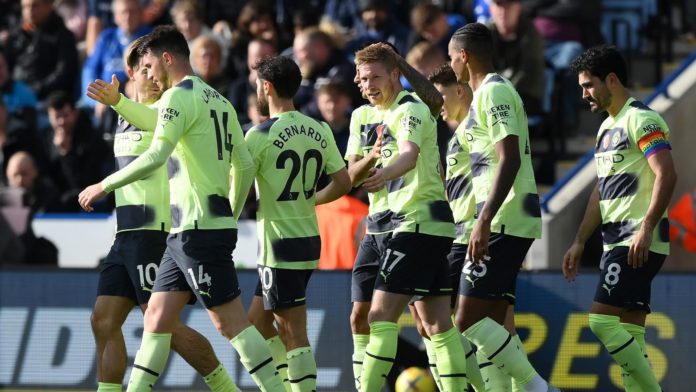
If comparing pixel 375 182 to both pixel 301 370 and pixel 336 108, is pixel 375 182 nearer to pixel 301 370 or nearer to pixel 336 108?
pixel 301 370

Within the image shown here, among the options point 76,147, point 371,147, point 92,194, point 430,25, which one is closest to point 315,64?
point 430,25

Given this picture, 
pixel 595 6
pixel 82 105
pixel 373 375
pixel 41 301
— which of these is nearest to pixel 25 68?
pixel 82 105

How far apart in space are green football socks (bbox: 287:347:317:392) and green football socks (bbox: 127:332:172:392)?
915 millimetres

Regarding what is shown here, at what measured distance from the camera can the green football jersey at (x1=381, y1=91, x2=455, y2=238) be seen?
8.75 m

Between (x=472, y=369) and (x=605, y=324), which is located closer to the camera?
(x=605, y=324)

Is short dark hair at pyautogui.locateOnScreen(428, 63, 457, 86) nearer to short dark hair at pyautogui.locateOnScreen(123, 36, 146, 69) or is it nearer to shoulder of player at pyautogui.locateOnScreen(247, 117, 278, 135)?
shoulder of player at pyautogui.locateOnScreen(247, 117, 278, 135)

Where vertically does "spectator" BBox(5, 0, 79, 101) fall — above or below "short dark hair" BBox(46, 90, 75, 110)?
above

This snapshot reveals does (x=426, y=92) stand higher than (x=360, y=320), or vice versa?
(x=426, y=92)

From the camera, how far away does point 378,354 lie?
8734 millimetres

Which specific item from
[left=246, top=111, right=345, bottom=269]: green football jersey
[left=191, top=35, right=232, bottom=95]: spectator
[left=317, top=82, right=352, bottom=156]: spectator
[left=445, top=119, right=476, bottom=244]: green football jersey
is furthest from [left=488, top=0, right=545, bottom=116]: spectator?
[left=246, top=111, right=345, bottom=269]: green football jersey

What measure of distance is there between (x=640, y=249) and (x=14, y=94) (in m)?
8.42

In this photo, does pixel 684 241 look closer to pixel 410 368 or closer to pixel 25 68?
pixel 410 368

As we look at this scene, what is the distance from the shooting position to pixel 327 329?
36.4ft

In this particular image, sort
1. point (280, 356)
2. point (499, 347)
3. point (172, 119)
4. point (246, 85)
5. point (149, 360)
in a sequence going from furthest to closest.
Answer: point (246, 85) → point (280, 356) → point (499, 347) → point (149, 360) → point (172, 119)
